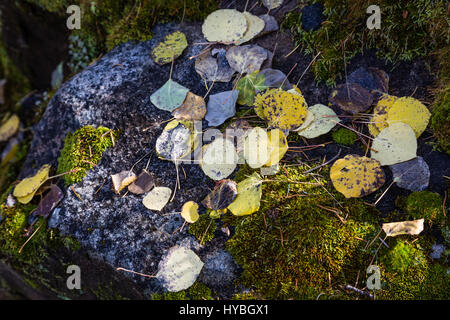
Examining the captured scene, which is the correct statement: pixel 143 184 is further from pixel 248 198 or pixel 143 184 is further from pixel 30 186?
pixel 30 186

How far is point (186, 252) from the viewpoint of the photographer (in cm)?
159

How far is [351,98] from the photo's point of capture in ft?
5.55

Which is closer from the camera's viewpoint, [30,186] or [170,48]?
[30,186]

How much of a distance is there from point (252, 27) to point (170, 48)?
587mm

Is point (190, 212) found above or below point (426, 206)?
above

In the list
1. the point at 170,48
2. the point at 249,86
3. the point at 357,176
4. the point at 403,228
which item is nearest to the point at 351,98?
the point at 357,176

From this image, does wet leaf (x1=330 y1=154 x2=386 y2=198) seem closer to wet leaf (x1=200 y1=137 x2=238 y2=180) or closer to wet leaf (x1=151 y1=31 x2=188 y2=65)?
wet leaf (x1=200 y1=137 x2=238 y2=180)

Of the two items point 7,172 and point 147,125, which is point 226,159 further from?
point 7,172

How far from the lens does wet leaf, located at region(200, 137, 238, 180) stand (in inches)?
66.0

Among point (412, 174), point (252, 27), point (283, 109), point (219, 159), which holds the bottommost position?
point (412, 174)

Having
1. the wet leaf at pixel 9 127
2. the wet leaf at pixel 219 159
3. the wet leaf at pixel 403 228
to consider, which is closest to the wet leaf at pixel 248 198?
the wet leaf at pixel 219 159

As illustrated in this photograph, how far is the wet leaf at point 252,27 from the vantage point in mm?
1930

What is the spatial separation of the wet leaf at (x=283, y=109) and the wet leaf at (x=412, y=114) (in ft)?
1.52

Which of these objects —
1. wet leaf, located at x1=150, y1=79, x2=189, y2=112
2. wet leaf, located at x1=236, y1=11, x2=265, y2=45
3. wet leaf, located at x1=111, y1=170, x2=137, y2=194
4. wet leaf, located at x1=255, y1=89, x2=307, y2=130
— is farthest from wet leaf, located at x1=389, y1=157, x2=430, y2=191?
wet leaf, located at x1=111, y1=170, x2=137, y2=194
